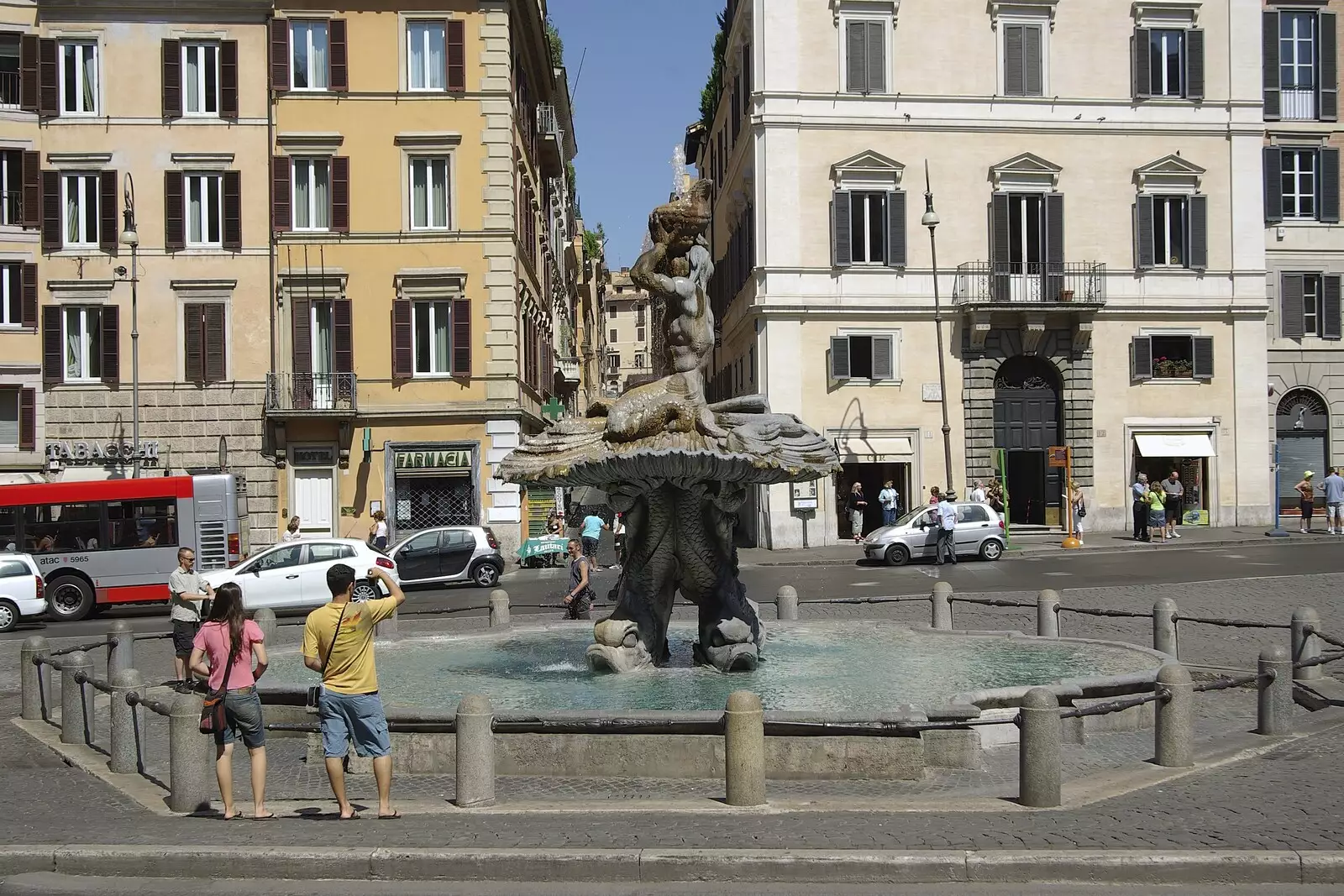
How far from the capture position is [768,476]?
11719 millimetres

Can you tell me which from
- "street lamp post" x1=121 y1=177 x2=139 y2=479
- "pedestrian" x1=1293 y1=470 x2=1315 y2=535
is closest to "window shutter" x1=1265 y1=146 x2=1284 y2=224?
"pedestrian" x1=1293 y1=470 x2=1315 y2=535

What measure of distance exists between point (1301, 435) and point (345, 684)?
119 ft

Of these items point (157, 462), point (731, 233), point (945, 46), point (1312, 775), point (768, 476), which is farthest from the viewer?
point (731, 233)

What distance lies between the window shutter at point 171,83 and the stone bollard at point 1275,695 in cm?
2985

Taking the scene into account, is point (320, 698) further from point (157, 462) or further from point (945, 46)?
point (945, 46)

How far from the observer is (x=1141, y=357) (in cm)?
3528

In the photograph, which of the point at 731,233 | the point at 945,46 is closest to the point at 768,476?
the point at 945,46

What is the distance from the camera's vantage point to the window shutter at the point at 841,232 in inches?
1356

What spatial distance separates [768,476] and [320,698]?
5.01 metres

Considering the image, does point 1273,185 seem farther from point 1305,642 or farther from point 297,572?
point 297,572

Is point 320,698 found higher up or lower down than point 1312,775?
higher up

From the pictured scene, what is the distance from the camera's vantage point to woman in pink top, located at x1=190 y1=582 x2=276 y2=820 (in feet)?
26.7

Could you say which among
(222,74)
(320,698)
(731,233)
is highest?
(222,74)

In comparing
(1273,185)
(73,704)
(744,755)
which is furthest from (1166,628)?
(1273,185)
